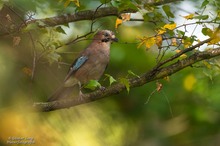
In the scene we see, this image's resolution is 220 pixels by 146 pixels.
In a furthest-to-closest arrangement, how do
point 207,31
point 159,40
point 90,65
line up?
point 90,65, point 159,40, point 207,31

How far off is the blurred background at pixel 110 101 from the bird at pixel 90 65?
699 mm

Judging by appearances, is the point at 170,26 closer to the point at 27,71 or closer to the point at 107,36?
the point at 27,71

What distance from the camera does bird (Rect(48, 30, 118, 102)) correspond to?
6.58 meters

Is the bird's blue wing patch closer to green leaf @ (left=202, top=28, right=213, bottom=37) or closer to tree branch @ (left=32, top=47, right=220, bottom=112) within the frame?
tree branch @ (left=32, top=47, right=220, bottom=112)

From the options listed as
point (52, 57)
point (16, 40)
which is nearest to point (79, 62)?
point (52, 57)

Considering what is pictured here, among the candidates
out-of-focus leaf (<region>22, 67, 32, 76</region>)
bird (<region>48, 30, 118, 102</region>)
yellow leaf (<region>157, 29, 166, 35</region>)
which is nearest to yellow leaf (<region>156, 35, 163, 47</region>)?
yellow leaf (<region>157, 29, 166, 35</region>)

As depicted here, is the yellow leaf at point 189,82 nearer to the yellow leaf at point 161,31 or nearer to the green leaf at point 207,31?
the yellow leaf at point 161,31

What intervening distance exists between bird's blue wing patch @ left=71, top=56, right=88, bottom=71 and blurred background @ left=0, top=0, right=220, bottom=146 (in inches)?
16.3

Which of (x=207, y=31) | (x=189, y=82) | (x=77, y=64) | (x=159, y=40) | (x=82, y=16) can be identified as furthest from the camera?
(x=77, y=64)

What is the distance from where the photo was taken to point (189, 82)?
5.38 metres

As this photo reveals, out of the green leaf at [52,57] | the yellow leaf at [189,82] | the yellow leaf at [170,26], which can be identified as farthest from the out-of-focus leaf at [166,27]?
the green leaf at [52,57]

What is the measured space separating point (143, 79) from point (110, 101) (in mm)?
476

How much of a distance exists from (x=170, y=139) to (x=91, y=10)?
1.53m

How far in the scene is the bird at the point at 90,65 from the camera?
6.58 m
